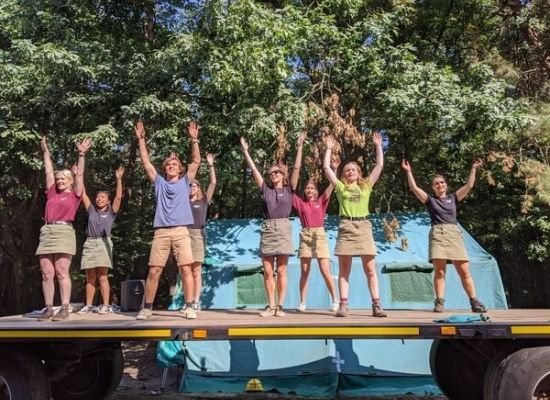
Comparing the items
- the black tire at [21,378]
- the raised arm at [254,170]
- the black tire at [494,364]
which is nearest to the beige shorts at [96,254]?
the black tire at [21,378]

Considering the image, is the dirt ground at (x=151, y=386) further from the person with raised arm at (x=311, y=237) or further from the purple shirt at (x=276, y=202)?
the purple shirt at (x=276, y=202)

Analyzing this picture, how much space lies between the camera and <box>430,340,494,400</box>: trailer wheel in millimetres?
6246

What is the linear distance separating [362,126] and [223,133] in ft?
9.69

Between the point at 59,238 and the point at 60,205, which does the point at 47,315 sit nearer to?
the point at 59,238

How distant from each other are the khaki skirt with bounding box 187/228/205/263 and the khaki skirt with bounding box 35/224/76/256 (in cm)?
158

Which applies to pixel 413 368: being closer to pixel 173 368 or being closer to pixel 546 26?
pixel 173 368

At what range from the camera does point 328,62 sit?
32.2 feet

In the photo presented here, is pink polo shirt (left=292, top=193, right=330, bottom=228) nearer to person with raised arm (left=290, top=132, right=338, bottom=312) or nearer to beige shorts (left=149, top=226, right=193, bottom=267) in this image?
person with raised arm (left=290, top=132, right=338, bottom=312)

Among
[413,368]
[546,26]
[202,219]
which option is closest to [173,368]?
[202,219]

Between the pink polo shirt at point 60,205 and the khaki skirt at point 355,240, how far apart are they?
9.59 feet

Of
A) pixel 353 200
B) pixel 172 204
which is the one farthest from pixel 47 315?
pixel 353 200

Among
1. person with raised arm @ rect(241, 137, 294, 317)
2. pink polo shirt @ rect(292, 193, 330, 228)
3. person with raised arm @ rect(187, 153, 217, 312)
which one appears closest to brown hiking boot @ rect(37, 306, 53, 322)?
person with raised arm @ rect(187, 153, 217, 312)

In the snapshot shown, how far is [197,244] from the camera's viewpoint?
23.9 feet

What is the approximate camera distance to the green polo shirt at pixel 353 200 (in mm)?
6199
